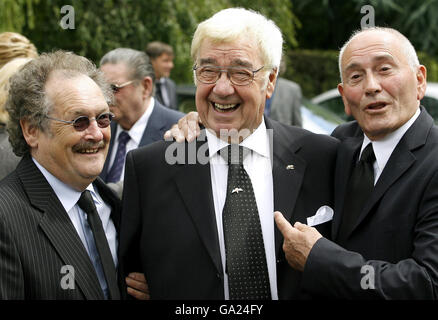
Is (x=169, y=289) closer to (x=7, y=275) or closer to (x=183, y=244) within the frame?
(x=183, y=244)

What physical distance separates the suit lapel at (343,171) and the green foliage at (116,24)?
593 centimetres

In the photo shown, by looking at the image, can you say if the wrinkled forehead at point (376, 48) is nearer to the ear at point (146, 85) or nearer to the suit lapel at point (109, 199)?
the suit lapel at point (109, 199)

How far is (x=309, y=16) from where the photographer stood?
55.2 feet

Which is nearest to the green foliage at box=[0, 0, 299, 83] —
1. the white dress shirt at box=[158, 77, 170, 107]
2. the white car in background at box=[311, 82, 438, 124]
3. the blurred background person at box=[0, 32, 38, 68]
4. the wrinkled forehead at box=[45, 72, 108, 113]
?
the white dress shirt at box=[158, 77, 170, 107]

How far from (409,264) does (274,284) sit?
0.63 m

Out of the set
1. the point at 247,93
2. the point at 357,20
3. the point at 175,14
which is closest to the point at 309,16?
the point at 357,20

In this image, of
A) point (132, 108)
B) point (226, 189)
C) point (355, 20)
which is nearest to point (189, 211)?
point (226, 189)

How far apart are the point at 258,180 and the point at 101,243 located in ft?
2.55

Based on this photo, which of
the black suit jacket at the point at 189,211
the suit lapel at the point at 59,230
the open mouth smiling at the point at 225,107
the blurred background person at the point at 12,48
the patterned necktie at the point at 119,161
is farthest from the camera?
the patterned necktie at the point at 119,161

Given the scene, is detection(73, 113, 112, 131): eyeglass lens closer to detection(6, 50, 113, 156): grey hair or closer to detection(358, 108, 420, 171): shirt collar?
detection(6, 50, 113, 156): grey hair

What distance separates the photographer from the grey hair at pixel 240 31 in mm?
2633

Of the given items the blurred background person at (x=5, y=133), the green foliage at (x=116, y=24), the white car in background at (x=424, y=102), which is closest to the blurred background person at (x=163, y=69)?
the green foliage at (x=116, y=24)

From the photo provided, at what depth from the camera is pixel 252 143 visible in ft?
9.16

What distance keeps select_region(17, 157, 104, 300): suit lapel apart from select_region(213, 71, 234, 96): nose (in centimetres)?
86
